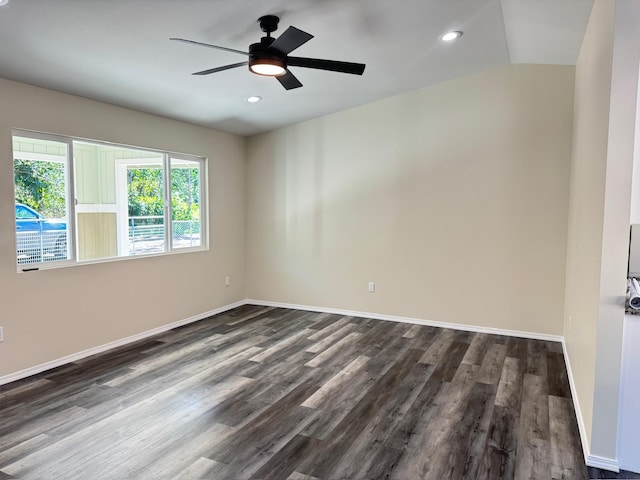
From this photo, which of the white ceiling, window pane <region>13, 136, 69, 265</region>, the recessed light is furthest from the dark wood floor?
the recessed light

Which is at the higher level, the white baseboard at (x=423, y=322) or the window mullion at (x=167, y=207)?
the window mullion at (x=167, y=207)

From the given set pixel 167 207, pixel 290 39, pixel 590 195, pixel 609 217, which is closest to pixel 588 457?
pixel 609 217

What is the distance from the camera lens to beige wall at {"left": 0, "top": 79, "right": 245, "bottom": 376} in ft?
10.6

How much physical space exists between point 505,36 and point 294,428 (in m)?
3.61

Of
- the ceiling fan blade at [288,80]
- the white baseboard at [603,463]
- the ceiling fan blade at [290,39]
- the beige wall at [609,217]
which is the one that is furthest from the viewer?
the ceiling fan blade at [288,80]

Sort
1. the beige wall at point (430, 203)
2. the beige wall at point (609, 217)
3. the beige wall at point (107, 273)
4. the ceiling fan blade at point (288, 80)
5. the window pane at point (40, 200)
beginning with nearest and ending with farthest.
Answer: the beige wall at point (609, 217) < the ceiling fan blade at point (288, 80) < the beige wall at point (107, 273) < the window pane at point (40, 200) < the beige wall at point (430, 203)

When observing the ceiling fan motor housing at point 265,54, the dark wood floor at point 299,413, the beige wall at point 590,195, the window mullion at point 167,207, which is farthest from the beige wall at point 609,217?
the window mullion at point 167,207

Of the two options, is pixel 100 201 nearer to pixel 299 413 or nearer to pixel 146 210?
pixel 146 210

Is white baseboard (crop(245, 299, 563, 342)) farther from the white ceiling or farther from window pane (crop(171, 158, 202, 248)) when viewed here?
the white ceiling

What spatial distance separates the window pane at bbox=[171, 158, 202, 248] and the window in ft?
0.04

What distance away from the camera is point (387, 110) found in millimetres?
4996

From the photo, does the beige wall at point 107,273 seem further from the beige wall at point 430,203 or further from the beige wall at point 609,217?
the beige wall at point 609,217

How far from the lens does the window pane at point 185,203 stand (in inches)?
193

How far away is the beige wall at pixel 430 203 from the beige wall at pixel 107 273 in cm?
52
